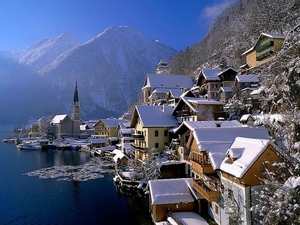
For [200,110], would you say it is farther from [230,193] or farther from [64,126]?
[64,126]

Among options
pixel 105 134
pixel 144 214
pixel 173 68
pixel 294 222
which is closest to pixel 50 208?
pixel 144 214

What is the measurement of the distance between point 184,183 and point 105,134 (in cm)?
7786

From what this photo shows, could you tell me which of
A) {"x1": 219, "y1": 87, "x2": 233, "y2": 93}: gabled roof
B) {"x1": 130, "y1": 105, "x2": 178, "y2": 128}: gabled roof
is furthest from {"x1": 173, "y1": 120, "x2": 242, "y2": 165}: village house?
{"x1": 219, "y1": 87, "x2": 233, "y2": 93}: gabled roof

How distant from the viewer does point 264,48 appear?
4962 centimetres

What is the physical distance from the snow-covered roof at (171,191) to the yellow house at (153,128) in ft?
51.2

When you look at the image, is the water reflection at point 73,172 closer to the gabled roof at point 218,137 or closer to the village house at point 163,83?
the gabled roof at point 218,137

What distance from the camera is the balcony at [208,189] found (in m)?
19.0

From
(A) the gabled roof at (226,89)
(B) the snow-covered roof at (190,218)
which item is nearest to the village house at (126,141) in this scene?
(A) the gabled roof at (226,89)

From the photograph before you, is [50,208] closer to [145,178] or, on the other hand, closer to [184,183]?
[145,178]

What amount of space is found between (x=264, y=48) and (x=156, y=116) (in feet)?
93.3

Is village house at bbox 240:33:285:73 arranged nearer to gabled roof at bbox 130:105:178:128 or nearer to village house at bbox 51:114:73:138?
gabled roof at bbox 130:105:178:128

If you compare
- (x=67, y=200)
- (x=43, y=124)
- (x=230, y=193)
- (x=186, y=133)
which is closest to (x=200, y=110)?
(x=186, y=133)

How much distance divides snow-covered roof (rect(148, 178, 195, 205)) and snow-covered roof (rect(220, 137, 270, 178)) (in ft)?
21.8

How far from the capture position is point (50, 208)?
2989 cm
